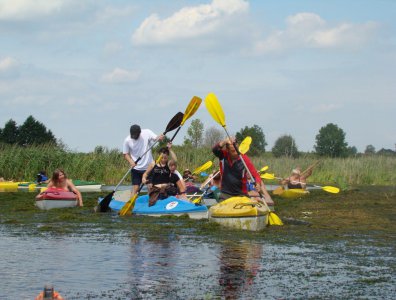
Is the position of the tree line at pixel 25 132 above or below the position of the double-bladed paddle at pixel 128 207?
above

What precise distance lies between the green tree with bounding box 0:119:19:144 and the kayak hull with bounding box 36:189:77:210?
141ft

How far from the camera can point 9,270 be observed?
8.66 metres

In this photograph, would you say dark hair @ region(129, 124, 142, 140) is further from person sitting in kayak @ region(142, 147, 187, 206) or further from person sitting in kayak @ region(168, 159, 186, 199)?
person sitting in kayak @ region(168, 159, 186, 199)

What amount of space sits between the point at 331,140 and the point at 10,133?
35860mm

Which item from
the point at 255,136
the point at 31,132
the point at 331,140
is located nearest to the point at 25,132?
the point at 31,132

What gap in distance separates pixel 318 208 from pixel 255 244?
6424mm

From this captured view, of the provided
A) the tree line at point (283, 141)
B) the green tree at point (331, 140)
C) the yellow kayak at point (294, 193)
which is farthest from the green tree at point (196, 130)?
the yellow kayak at point (294, 193)

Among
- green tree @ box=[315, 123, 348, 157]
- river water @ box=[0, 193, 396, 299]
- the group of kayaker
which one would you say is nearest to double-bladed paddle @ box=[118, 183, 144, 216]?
the group of kayaker

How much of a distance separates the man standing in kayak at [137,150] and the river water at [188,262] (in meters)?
2.51

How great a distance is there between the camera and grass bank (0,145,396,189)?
30.4 meters

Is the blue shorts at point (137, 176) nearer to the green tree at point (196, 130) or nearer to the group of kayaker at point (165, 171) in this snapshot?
the group of kayaker at point (165, 171)

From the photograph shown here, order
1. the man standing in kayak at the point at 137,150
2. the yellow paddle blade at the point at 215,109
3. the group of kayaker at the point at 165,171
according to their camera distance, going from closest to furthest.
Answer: the group of kayaker at the point at 165,171 → the yellow paddle blade at the point at 215,109 → the man standing in kayak at the point at 137,150

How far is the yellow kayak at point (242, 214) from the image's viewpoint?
1254 cm

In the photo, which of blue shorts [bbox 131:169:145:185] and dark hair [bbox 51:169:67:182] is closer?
blue shorts [bbox 131:169:145:185]
